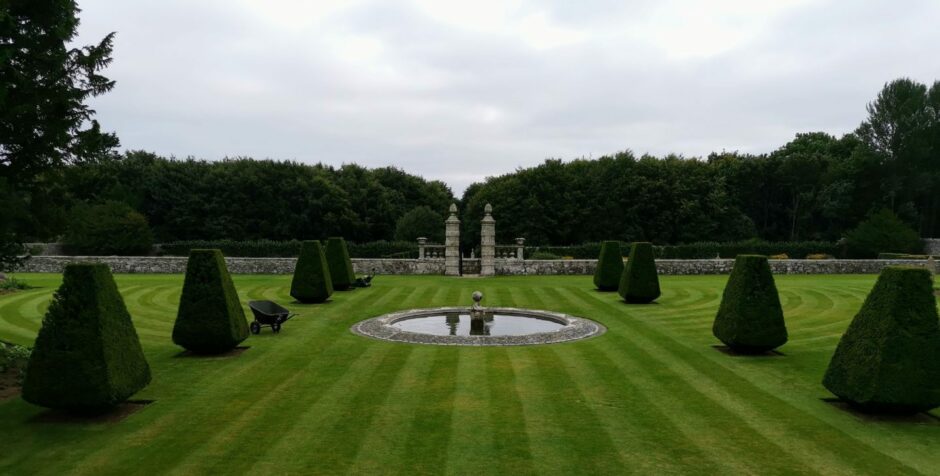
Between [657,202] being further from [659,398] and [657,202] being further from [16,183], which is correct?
[16,183]

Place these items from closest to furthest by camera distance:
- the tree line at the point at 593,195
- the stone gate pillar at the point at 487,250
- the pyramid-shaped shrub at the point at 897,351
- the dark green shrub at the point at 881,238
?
the pyramid-shaped shrub at the point at 897,351, the stone gate pillar at the point at 487,250, the dark green shrub at the point at 881,238, the tree line at the point at 593,195

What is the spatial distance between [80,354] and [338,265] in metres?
16.4

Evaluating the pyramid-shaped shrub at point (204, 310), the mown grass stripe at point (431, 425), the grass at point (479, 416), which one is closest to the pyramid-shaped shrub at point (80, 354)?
the grass at point (479, 416)

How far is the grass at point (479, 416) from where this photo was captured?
24.7 feet

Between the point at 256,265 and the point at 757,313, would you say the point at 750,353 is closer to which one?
the point at 757,313

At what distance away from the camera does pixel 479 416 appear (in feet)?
30.5

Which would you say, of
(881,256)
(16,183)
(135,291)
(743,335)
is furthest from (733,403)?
(881,256)

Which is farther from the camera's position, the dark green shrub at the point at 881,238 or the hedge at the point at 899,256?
the dark green shrub at the point at 881,238

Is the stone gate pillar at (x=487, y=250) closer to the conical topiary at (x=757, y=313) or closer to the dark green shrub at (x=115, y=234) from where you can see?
the conical topiary at (x=757, y=313)

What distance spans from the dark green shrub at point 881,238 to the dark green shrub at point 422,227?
3550 centimetres

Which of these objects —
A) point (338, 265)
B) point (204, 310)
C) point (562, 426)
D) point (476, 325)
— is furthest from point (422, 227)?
point (562, 426)

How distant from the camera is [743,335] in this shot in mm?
13297

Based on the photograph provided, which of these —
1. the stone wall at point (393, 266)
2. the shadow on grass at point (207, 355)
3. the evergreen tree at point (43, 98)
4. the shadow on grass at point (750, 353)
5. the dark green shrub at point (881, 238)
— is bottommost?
the shadow on grass at point (207, 355)

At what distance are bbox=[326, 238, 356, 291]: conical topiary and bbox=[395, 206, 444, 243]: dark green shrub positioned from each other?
21047 millimetres
